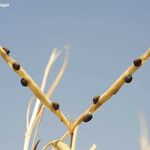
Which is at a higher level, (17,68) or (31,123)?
(17,68)

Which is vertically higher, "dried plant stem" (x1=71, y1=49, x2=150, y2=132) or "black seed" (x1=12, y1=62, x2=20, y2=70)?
"black seed" (x1=12, y1=62, x2=20, y2=70)

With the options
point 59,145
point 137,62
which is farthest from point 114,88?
point 59,145

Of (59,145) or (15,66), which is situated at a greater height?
(15,66)

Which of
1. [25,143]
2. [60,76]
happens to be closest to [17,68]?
[25,143]

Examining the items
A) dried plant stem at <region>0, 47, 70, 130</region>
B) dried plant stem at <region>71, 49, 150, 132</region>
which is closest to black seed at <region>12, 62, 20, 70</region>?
dried plant stem at <region>0, 47, 70, 130</region>

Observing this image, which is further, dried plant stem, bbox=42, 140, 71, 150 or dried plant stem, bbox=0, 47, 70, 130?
dried plant stem, bbox=0, 47, 70, 130

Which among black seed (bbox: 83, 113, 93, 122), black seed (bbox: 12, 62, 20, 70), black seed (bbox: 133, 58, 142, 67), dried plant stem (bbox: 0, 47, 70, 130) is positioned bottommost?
black seed (bbox: 83, 113, 93, 122)

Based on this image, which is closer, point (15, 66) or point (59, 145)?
point (59, 145)

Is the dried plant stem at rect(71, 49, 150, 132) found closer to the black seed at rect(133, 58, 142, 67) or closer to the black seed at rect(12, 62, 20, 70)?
the black seed at rect(133, 58, 142, 67)

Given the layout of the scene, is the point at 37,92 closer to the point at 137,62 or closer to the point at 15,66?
the point at 15,66

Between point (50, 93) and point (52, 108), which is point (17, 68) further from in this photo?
point (50, 93)

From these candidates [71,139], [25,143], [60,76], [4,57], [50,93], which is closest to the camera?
[71,139]
